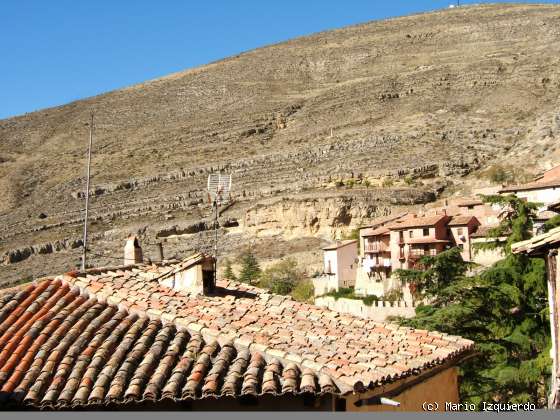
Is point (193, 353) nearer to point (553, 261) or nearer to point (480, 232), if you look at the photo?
point (553, 261)

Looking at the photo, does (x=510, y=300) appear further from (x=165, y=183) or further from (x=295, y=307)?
(x=165, y=183)

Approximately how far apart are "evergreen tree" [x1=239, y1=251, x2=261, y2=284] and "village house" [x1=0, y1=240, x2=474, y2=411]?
120 ft

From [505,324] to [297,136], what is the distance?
70.9 meters

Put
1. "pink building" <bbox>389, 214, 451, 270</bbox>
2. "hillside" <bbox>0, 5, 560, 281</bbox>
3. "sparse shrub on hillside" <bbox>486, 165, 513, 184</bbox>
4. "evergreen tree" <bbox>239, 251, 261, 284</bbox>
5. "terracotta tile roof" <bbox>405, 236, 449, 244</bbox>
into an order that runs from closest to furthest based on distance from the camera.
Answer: "terracotta tile roof" <bbox>405, 236, 449, 244</bbox> → "pink building" <bbox>389, 214, 451, 270</bbox> → "evergreen tree" <bbox>239, 251, 261, 284</bbox> → "sparse shrub on hillside" <bbox>486, 165, 513, 184</bbox> → "hillside" <bbox>0, 5, 560, 281</bbox>

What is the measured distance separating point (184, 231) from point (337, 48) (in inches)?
2947

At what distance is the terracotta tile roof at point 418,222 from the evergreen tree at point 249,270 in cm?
1016

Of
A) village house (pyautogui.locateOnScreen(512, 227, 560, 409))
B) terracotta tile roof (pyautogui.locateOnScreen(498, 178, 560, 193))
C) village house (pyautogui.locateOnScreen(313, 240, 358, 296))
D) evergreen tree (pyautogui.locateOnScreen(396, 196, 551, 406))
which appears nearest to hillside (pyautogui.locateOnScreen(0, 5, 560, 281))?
village house (pyautogui.locateOnScreen(313, 240, 358, 296))

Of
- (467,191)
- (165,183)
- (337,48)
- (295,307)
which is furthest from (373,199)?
(337,48)

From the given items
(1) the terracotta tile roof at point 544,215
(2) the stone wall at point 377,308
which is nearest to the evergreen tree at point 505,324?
(1) the terracotta tile roof at point 544,215

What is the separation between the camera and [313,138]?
8162 cm

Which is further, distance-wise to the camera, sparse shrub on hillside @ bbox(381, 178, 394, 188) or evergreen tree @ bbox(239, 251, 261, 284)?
sparse shrub on hillside @ bbox(381, 178, 394, 188)

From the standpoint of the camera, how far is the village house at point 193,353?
689 centimetres

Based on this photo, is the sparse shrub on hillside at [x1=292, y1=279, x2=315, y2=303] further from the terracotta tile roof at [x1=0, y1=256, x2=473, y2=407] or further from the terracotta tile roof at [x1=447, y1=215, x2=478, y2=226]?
the terracotta tile roof at [x1=0, y1=256, x2=473, y2=407]

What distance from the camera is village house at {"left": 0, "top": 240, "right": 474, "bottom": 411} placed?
689 cm
